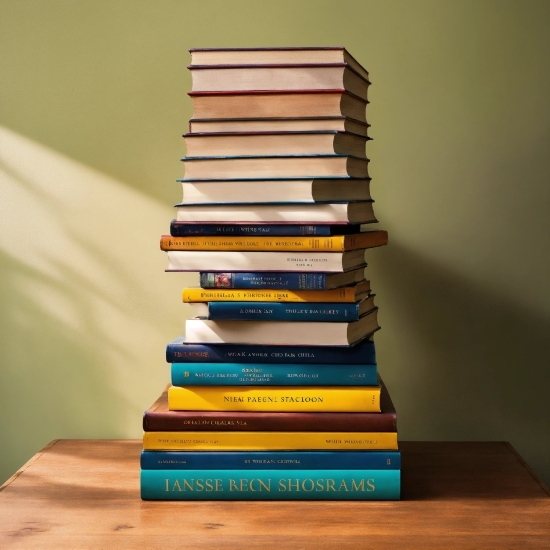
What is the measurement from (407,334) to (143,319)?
0.54 metres

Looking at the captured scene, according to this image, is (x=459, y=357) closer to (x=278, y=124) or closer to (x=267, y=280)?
(x=267, y=280)

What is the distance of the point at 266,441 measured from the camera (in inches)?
44.5

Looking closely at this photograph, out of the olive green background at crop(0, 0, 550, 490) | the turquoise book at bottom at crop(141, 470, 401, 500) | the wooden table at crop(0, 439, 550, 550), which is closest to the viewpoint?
the wooden table at crop(0, 439, 550, 550)

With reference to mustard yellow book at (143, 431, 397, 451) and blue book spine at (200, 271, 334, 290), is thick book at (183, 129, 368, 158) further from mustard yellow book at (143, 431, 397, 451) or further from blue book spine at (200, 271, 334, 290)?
mustard yellow book at (143, 431, 397, 451)

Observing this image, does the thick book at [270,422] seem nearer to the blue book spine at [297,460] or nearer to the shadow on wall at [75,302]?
the blue book spine at [297,460]

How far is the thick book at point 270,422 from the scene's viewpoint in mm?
1128

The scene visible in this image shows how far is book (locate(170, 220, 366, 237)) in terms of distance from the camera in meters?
1.12

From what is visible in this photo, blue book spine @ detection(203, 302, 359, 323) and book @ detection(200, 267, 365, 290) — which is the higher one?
book @ detection(200, 267, 365, 290)

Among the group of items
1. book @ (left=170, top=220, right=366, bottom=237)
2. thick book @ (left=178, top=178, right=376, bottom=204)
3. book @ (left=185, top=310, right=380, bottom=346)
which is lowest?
book @ (left=185, top=310, right=380, bottom=346)

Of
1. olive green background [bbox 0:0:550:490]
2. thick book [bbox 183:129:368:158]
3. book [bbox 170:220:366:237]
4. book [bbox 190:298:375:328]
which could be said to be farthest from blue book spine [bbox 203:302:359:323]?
olive green background [bbox 0:0:550:490]

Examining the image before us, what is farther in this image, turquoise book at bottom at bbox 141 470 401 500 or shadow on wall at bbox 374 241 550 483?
shadow on wall at bbox 374 241 550 483

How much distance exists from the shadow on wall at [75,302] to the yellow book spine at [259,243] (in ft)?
1.16

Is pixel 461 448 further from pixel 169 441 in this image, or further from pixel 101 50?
pixel 101 50

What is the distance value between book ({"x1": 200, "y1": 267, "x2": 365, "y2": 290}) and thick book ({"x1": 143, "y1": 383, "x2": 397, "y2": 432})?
196 millimetres
